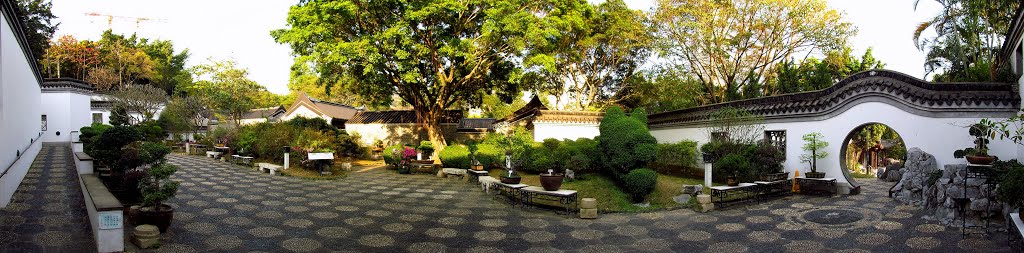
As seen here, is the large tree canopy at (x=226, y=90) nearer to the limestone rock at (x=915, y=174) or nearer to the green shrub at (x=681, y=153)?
the green shrub at (x=681, y=153)

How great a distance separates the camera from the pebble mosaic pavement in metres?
6.78

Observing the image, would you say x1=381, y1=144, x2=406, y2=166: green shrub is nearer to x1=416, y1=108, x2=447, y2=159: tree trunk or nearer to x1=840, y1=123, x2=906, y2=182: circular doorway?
x1=416, y1=108, x2=447, y2=159: tree trunk

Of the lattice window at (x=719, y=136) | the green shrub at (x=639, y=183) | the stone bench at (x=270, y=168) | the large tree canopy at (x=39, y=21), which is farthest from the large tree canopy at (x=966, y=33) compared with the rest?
the large tree canopy at (x=39, y=21)

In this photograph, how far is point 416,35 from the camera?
16969 millimetres

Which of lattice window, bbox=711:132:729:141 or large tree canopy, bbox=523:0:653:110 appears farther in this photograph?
large tree canopy, bbox=523:0:653:110

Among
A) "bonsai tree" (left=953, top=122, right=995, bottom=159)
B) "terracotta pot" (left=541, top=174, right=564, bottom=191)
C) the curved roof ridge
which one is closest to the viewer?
"bonsai tree" (left=953, top=122, right=995, bottom=159)

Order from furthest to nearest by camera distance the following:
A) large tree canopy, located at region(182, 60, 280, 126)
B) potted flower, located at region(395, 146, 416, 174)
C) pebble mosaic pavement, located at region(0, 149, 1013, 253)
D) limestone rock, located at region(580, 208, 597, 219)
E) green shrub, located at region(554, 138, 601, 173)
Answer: large tree canopy, located at region(182, 60, 280, 126)
potted flower, located at region(395, 146, 416, 174)
green shrub, located at region(554, 138, 601, 173)
limestone rock, located at region(580, 208, 597, 219)
pebble mosaic pavement, located at region(0, 149, 1013, 253)

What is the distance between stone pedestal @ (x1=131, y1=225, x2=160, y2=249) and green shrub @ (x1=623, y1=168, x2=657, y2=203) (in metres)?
8.52

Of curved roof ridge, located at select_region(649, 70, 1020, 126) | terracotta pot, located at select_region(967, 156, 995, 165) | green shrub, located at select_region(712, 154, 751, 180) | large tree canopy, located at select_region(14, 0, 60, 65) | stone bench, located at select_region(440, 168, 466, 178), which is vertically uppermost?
large tree canopy, located at select_region(14, 0, 60, 65)

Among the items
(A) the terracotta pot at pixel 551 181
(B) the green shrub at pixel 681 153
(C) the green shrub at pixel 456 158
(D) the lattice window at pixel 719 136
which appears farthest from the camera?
(C) the green shrub at pixel 456 158

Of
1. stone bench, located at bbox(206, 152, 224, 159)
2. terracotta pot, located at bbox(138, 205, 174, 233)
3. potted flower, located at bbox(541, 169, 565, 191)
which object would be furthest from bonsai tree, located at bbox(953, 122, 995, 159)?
stone bench, located at bbox(206, 152, 224, 159)

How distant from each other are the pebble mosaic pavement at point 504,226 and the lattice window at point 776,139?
7.74 feet

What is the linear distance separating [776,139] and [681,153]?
2.58 meters

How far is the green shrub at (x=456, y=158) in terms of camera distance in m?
16.2
